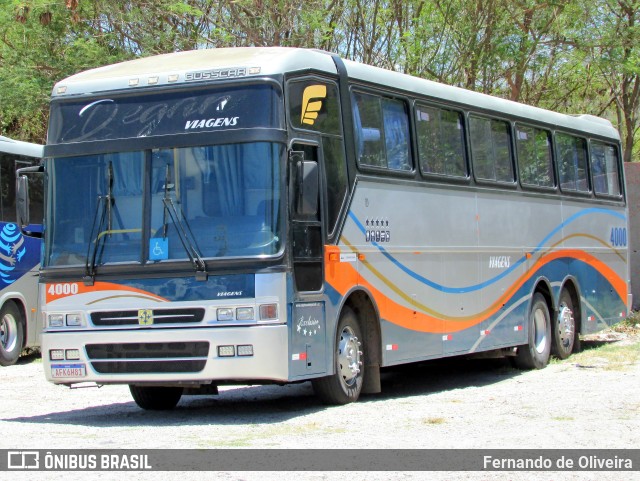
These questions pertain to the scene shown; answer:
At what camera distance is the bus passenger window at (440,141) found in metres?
13.7

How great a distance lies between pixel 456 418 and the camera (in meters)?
10.7

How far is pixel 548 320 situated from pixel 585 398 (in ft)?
17.3

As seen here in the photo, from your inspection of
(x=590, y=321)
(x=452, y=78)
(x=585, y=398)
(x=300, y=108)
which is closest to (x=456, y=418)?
(x=585, y=398)

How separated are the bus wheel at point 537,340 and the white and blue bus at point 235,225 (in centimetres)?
327

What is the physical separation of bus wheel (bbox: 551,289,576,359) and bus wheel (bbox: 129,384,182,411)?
695cm

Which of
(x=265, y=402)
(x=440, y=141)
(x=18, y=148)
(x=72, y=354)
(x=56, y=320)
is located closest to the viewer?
(x=72, y=354)

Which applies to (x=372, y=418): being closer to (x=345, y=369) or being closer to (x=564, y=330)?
(x=345, y=369)

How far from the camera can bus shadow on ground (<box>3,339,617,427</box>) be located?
11.3 meters

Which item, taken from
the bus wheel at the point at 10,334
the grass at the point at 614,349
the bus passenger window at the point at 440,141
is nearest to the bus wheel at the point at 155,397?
the bus passenger window at the point at 440,141

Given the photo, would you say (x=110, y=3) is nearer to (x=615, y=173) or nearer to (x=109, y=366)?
(x=615, y=173)

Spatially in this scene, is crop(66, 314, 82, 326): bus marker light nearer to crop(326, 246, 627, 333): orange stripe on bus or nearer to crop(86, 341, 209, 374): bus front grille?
crop(86, 341, 209, 374): bus front grille

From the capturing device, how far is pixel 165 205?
35.8 ft

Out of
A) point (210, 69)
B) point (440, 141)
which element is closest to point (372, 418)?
point (210, 69)

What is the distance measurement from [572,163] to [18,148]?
942cm
